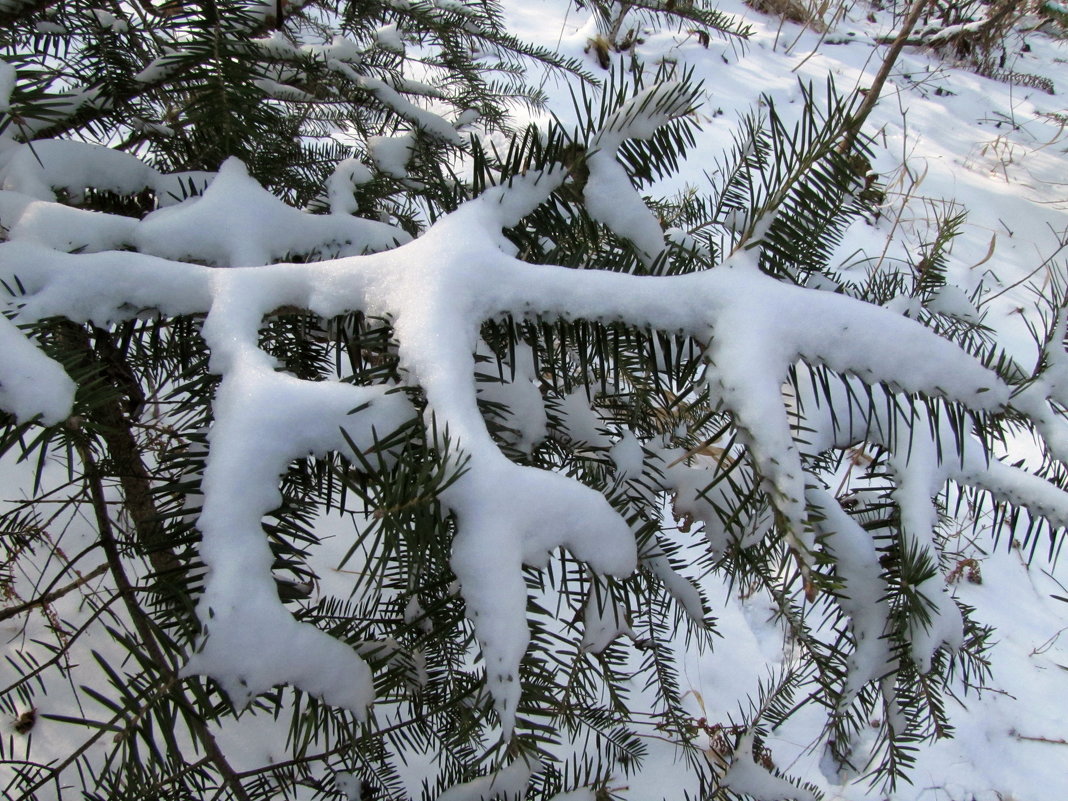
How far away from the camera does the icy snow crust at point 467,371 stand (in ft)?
0.85

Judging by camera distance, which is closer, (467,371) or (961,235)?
(467,371)

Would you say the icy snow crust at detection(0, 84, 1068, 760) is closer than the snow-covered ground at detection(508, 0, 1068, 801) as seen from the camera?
Yes

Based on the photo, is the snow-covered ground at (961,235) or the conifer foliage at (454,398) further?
the snow-covered ground at (961,235)

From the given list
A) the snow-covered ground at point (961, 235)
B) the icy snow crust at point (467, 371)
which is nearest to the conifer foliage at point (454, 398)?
the icy snow crust at point (467, 371)

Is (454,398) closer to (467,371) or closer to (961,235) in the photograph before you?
(467,371)

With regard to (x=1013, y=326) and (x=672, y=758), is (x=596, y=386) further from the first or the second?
(x=1013, y=326)

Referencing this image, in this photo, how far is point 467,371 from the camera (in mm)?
295

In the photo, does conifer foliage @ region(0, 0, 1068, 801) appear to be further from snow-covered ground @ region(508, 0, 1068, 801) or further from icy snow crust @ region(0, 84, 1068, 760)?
snow-covered ground @ region(508, 0, 1068, 801)

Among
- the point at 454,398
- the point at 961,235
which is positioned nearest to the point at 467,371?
the point at 454,398

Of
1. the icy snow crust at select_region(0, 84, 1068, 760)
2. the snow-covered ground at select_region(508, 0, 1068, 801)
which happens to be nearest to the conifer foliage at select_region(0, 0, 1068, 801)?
the icy snow crust at select_region(0, 84, 1068, 760)

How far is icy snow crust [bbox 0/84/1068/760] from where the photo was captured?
260mm

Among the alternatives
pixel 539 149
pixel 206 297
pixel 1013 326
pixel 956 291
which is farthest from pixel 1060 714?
pixel 206 297

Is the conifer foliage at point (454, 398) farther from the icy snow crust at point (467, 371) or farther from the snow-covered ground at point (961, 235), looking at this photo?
the snow-covered ground at point (961, 235)

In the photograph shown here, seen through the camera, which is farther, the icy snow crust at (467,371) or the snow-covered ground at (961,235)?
the snow-covered ground at (961,235)
